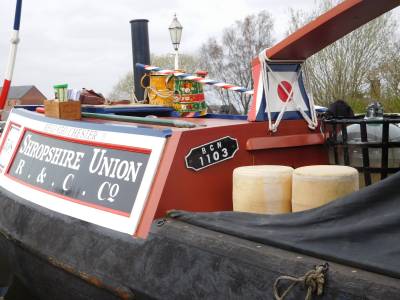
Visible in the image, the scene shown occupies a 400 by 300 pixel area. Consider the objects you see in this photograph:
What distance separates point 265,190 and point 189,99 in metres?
2.23

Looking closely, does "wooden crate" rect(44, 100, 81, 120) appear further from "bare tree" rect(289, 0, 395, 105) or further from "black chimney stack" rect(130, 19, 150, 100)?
"bare tree" rect(289, 0, 395, 105)

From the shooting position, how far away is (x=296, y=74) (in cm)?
333

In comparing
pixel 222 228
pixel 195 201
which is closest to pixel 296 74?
pixel 195 201

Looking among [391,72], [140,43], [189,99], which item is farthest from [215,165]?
[391,72]

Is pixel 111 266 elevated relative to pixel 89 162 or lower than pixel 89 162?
lower

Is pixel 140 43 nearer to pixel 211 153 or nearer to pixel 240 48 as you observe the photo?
pixel 211 153

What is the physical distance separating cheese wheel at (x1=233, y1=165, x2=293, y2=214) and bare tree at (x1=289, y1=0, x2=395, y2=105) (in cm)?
1517

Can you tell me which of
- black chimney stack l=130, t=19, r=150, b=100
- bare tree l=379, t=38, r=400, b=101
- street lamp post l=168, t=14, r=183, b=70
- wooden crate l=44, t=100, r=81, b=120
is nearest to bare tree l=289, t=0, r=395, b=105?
bare tree l=379, t=38, r=400, b=101

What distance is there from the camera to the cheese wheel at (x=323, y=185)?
2.46 meters

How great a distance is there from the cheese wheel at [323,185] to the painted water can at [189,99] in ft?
7.47

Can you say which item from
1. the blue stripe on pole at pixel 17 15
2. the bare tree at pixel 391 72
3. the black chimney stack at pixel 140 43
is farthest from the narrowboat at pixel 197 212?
the bare tree at pixel 391 72

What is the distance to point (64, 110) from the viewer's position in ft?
12.6

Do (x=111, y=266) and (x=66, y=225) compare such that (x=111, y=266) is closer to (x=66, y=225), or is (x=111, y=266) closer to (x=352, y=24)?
(x=66, y=225)

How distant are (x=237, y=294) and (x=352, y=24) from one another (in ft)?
4.86
